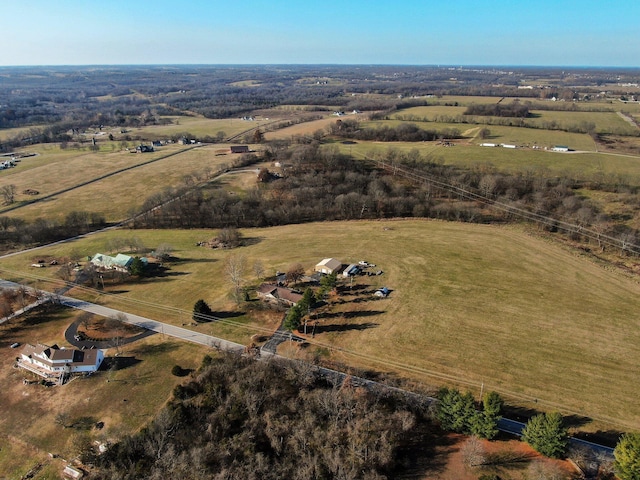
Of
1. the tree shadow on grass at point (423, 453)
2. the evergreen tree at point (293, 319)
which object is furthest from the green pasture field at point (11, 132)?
the tree shadow on grass at point (423, 453)

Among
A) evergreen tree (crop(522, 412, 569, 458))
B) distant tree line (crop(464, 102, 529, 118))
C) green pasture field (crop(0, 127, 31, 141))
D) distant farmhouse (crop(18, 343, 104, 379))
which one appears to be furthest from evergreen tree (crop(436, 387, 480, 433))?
green pasture field (crop(0, 127, 31, 141))

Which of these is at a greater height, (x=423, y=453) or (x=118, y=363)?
(x=118, y=363)

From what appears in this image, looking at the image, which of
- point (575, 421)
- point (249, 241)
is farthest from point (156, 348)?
point (575, 421)

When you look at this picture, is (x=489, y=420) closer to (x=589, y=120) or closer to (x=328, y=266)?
(x=328, y=266)

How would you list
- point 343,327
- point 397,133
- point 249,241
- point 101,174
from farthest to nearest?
1. point 397,133
2. point 101,174
3. point 249,241
4. point 343,327

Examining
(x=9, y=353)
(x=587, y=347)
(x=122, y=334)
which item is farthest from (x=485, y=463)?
(x=9, y=353)

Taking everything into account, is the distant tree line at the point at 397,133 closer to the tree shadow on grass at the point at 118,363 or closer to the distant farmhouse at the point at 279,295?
the distant farmhouse at the point at 279,295

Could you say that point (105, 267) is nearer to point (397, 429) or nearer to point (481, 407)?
point (397, 429)
